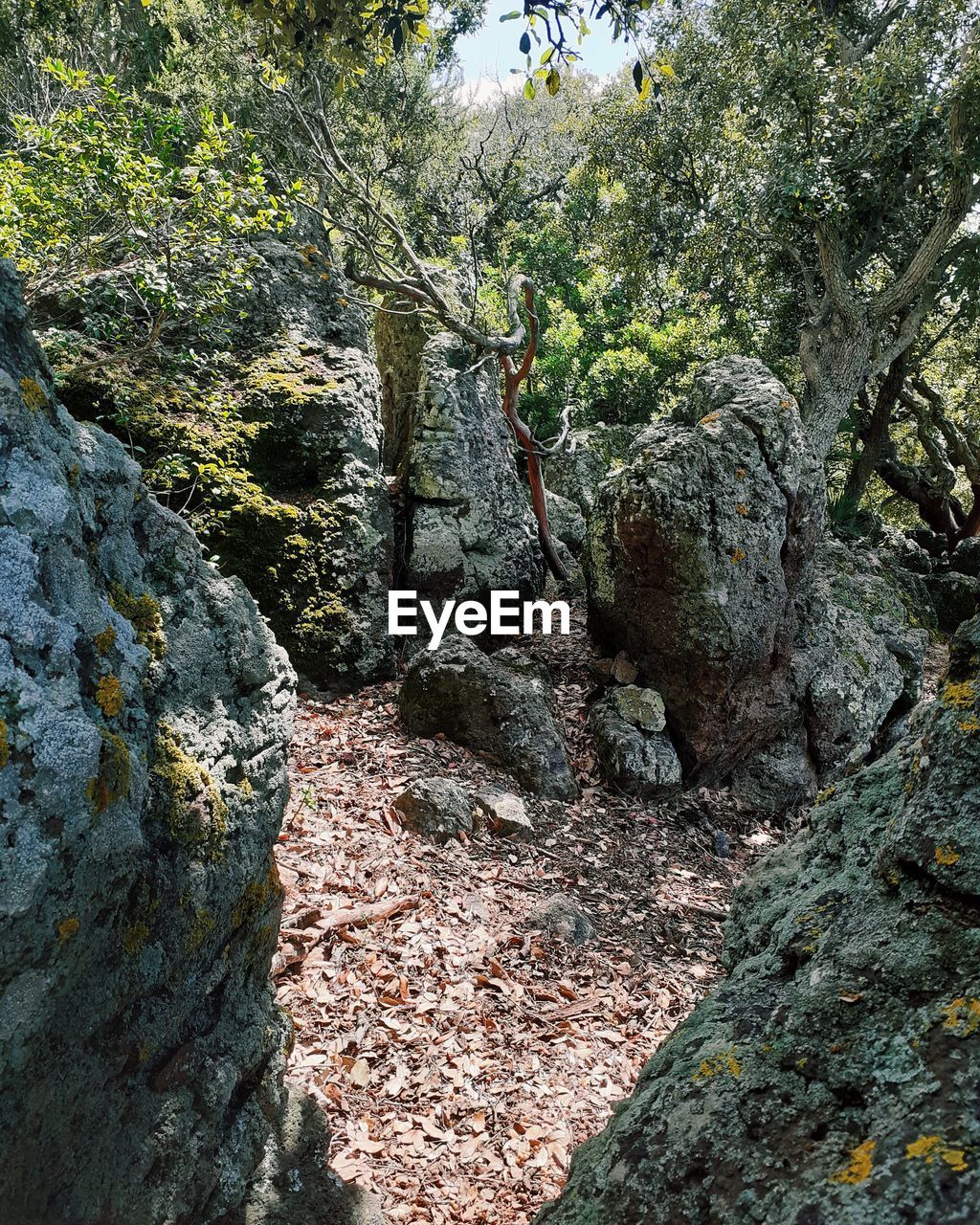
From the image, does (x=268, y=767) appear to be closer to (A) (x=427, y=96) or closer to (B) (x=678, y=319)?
(B) (x=678, y=319)

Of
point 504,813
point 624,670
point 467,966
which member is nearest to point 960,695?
point 467,966

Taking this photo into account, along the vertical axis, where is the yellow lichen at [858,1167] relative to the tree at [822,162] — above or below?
below

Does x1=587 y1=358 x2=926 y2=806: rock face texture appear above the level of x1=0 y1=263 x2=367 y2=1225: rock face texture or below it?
above

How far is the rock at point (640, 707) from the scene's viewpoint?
6.14m

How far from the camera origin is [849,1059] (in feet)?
4.47

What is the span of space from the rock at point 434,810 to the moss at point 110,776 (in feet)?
10.1

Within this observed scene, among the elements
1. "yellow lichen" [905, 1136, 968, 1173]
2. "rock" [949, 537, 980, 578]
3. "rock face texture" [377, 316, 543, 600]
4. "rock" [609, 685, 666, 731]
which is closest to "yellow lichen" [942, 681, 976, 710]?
"yellow lichen" [905, 1136, 968, 1173]

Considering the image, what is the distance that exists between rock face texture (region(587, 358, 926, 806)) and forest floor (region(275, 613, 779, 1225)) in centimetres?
100

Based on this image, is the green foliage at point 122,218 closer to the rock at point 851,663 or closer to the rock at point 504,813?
the rock at point 504,813

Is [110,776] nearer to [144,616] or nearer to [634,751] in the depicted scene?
[144,616]

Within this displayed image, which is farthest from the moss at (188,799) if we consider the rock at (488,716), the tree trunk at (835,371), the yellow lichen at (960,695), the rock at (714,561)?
the tree trunk at (835,371)

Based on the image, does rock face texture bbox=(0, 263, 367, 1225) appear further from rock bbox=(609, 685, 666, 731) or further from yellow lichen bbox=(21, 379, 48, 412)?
rock bbox=(609, 685, 666, 731)

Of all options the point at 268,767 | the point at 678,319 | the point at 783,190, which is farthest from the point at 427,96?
the point at 268,767

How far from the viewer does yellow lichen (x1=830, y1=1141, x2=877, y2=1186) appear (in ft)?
3.81
